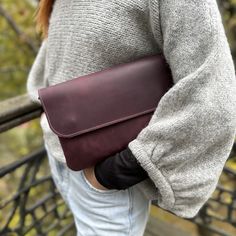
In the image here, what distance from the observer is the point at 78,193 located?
1.10 meters

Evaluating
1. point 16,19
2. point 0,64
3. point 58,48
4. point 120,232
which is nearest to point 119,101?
point 58,48

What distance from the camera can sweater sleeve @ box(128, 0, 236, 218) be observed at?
32.9 inches

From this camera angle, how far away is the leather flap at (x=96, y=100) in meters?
0.93

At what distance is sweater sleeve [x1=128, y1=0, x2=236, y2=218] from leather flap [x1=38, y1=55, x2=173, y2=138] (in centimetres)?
7

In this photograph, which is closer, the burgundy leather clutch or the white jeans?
the burgundy leather clutch

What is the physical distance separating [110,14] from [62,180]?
53 centimetres

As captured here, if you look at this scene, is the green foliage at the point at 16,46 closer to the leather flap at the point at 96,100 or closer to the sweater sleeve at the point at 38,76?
the sweater sleeve at the point at 38,76

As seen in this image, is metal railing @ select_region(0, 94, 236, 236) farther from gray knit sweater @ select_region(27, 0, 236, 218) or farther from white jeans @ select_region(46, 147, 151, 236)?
gray knit sweater @ select_region(27, 0, 236, 218)

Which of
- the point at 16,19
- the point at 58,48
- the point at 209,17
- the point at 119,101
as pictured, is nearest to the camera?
the point at 209,17

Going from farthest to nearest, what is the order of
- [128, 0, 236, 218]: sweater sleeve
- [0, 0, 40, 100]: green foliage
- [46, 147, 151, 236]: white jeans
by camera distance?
[0, 0, 40, 100]: green foliage, [46, 147, 151, 236]: white jeans, [128, 0, 236, 218]: sweater sleeve

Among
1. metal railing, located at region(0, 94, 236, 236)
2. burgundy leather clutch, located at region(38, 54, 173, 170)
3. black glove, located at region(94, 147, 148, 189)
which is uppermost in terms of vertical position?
burgundy leather clutch, located at region(38, 54, 173, 170)

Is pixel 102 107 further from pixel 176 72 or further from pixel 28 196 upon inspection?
pixel 28 196

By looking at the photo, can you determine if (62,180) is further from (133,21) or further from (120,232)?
(133,21)

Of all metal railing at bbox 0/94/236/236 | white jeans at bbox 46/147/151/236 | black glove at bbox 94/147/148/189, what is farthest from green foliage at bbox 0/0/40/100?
black glove at bbox 94/147/148/189
